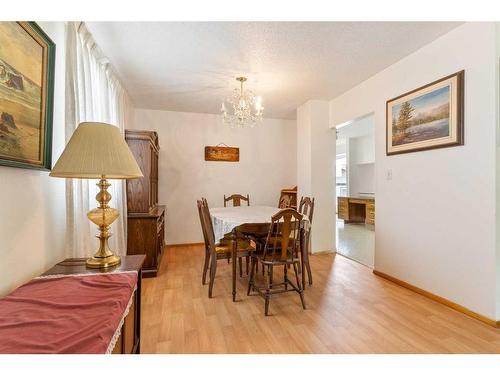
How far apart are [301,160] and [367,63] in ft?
6.07

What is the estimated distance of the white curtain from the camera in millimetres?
1632

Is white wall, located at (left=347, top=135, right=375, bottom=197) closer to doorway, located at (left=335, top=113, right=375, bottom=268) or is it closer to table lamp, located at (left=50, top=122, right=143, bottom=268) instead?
doorway, located at (left=335, top=113, right=375, bottom=268)

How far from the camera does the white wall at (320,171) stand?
4008 millimetres

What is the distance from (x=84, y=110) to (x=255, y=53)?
1680mm

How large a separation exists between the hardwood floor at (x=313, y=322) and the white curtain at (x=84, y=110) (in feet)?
2.63

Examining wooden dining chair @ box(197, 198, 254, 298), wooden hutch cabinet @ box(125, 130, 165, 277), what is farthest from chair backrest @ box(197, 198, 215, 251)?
wooden hutch cabinet @ box(125, 130, 165, 277)

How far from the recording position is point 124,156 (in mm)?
1323

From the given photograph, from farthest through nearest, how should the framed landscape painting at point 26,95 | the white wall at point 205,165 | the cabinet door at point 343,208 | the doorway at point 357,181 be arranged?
the cabinet door at point 343,208 → the doorway at point 357,181 → the white wall at point 205,165 → the framed landscape painting at point 26,95

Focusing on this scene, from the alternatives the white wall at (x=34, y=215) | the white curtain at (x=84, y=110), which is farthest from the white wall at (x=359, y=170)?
the white wall at (x=34, y=215)

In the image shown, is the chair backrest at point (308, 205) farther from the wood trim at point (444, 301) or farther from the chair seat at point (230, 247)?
the wood trim at point (444, 301)

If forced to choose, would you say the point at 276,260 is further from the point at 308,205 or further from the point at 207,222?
the point at 308,205

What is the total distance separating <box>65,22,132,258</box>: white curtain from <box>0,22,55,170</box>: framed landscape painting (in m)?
0.29

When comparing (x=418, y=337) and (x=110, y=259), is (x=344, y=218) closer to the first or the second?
(x=418, y=337)
